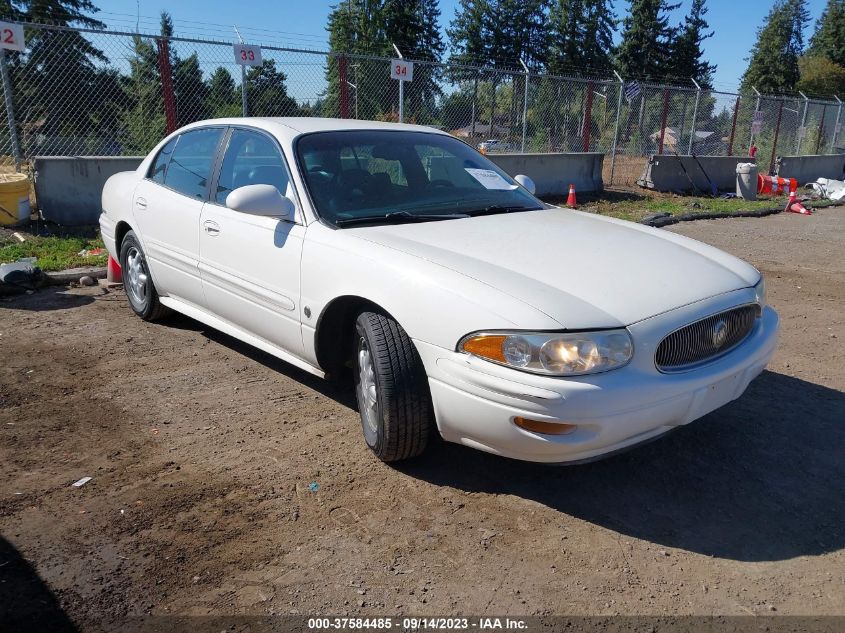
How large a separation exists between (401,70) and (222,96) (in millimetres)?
3078

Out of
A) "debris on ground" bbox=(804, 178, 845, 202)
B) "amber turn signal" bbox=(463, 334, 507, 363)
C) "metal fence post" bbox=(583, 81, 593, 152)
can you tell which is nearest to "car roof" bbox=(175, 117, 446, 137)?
"amber turn signal" bbox=(463, 334, 507, 363)

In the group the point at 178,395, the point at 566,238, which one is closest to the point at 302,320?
the point at 178,395

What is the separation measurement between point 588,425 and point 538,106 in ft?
43.7

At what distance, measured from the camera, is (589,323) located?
268 centimetres

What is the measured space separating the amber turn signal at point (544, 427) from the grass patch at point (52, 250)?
5.94m

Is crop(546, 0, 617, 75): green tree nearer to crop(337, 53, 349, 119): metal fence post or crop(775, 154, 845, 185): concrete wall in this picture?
crop(775, 154, 845, 185): concrete wall

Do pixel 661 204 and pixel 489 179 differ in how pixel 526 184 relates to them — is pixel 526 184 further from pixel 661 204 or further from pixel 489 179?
pixel 661 204

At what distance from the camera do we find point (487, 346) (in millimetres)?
2723

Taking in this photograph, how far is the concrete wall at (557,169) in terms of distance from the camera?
13.2 m

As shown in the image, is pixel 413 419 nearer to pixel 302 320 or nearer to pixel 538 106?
pixel 302 320

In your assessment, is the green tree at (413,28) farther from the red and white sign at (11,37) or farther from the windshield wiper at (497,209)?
the windshield wiper at (497,209)

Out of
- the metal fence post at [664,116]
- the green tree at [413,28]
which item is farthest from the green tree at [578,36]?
the metal fence post at [664,116]

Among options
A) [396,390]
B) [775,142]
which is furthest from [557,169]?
[396,390]

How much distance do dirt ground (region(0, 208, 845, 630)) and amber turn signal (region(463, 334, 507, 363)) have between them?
737 mm
